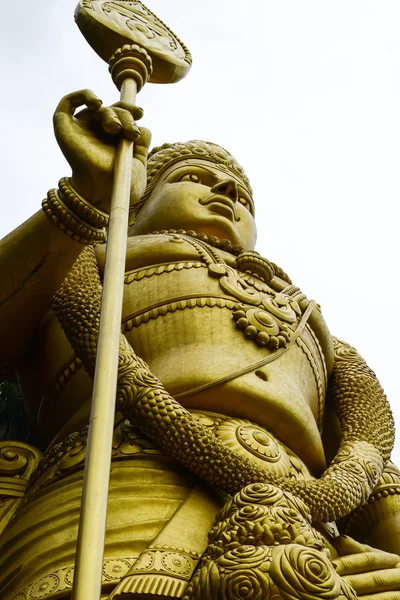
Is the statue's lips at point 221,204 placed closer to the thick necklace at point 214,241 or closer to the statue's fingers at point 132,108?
the thick necklace at point 214,241

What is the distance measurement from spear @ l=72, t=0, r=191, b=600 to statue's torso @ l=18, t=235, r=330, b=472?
123cm

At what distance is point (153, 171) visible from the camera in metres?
8.21

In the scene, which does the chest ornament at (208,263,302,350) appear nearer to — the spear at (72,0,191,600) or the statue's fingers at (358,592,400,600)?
the spear at (72,0,191,600)

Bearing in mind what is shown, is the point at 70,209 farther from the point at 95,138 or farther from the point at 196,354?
the point at 196,354

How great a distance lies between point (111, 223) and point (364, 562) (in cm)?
203

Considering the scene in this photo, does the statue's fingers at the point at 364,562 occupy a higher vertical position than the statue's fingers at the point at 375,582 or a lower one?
higher

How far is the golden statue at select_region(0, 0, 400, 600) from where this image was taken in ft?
14.4

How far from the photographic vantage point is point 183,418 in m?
5.07

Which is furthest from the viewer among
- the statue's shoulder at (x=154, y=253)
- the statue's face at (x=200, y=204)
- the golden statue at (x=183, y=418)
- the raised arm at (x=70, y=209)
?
the statue's face at (x=200, y=204)

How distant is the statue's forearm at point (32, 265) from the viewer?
18.2 feet

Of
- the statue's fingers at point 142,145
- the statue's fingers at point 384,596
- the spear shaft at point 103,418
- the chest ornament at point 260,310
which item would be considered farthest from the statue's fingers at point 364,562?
the statue's fingers at point 142,145

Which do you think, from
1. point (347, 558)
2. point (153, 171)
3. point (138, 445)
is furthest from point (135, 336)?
point (153, 171)

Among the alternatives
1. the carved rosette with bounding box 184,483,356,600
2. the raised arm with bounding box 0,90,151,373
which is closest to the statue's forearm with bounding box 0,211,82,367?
the raised arm with bounding box 0,90,151,373

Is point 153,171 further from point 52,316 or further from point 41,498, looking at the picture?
point 41,498
